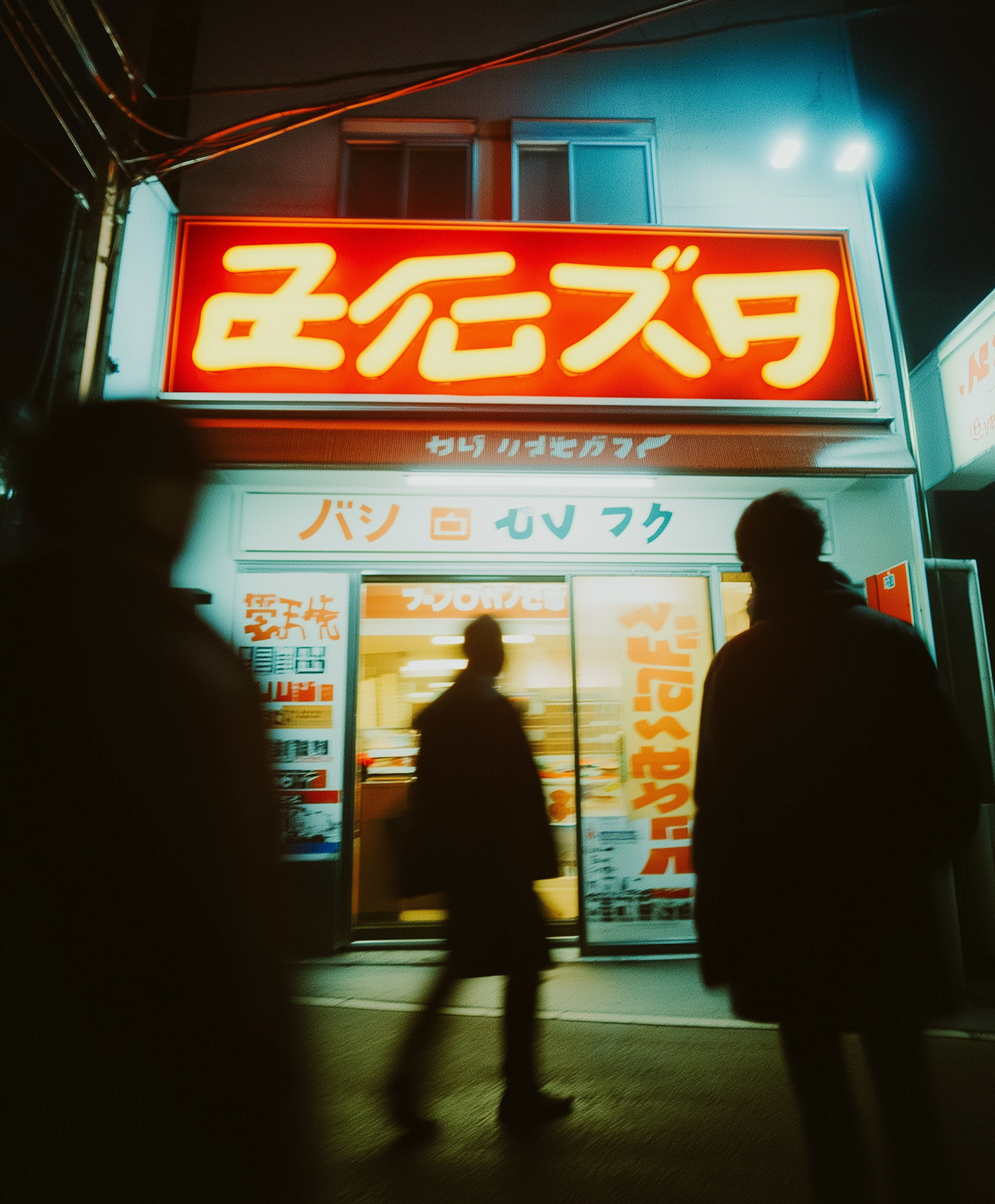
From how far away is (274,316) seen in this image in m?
5.07

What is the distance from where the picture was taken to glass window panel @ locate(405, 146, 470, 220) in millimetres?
6160

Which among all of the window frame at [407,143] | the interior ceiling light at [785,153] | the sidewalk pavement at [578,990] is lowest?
the sidewalk pavement at [578,990]

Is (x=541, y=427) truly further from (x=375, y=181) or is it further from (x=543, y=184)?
(x=375, y=181)

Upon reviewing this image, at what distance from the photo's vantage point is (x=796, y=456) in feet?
15.6

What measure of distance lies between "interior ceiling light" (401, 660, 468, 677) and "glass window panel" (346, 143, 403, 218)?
4137 millimetres

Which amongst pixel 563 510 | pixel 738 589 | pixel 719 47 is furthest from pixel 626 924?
pixel 719 47

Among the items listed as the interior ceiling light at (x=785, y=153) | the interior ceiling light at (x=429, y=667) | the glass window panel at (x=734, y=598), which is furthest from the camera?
the interior ceiling light at (x=429, y=667)

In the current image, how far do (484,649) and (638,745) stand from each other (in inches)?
105

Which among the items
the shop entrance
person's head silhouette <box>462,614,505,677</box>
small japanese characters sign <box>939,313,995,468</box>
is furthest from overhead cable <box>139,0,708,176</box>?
person's head silhouette <box>462,614,505,677</box>

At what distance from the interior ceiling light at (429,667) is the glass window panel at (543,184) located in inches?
165

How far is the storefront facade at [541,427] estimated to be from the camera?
4.87 metres

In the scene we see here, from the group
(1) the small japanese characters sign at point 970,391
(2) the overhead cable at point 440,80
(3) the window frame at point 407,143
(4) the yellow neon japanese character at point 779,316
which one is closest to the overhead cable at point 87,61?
(2) the overhead cable at point 440,80

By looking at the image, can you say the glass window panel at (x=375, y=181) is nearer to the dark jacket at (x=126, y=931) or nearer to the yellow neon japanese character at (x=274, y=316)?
the yellow neon japanese character at (x=274, y=316)

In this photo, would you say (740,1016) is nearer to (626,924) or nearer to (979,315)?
(626,924)
